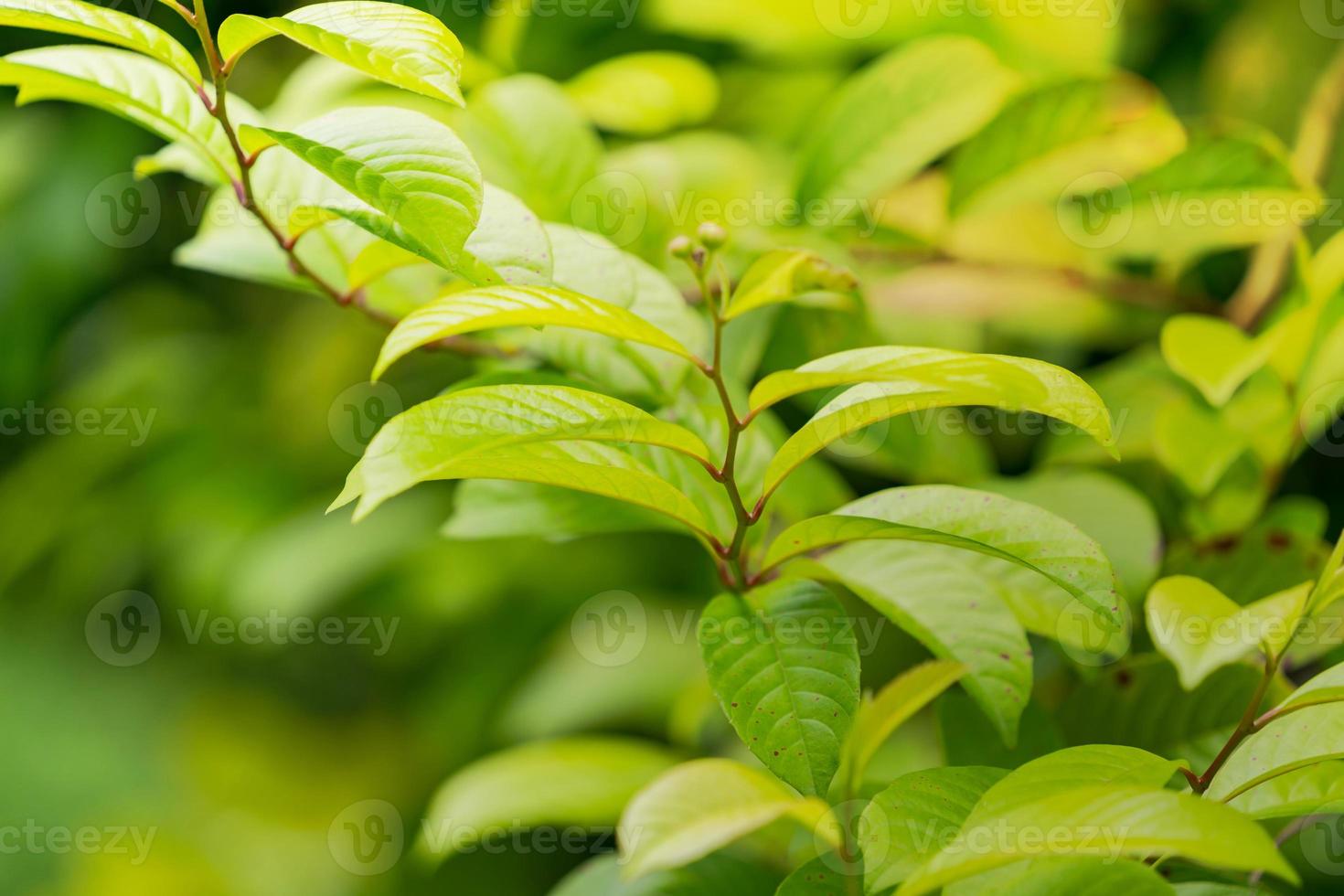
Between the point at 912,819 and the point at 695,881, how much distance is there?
191 mm

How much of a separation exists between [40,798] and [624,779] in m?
1.34

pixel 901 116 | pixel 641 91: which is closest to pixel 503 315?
pixel 901 116

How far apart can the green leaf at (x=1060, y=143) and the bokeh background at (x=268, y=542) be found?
117mm

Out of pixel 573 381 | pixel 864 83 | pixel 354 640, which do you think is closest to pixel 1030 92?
pixel 864 83

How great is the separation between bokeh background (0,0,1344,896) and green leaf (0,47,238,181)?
428 millimetres

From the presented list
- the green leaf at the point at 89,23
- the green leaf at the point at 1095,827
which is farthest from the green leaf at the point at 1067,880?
the green leaf at the point at 89,23

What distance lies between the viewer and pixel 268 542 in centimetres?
113

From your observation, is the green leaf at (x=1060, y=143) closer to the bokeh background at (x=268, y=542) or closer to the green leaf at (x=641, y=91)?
the bokeh background at (x=268, y=542)

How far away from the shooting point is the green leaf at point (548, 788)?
2.16 ft

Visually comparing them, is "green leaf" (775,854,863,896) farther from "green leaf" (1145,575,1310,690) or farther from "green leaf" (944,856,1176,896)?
"green leaf" (1145,575,1310,690)

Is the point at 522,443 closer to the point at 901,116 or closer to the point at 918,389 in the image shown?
the point at 918,389

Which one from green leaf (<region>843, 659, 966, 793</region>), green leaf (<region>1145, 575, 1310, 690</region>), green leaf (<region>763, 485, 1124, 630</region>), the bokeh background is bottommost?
the bokeh background

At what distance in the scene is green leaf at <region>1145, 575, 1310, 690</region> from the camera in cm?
41

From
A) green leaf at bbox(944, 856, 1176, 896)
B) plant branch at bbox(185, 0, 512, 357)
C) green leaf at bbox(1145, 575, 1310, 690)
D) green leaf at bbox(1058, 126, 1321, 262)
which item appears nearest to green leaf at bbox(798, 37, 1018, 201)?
green leaf at bbox(1058, 126, 1321, 262)
